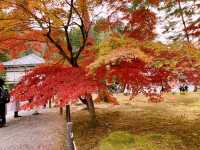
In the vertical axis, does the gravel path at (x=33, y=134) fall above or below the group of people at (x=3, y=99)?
below

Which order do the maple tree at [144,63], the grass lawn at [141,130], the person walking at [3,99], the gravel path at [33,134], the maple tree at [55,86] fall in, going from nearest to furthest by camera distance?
1. the maple tree at [144,63]
2. the maple tree at [55,86]
3. the grass lawn at [141,130]
4. the gravel path at [33,134]
5. the person walking at [3,99]

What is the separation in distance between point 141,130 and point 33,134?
11.9ft

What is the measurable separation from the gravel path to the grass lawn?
0.67 metres

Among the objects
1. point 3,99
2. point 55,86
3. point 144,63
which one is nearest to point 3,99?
point 3,99

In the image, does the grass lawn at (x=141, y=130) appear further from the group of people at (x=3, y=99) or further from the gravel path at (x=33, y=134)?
the group of people at (x=3, y=99)

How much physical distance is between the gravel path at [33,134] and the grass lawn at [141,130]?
67 centimetres

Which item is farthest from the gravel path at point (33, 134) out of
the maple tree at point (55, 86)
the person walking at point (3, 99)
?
the maple tree at point (55, 86)

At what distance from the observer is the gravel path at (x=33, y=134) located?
430 inches

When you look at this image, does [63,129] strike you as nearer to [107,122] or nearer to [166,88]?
[107,122]

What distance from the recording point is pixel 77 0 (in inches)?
500

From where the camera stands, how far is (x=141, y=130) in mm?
12805

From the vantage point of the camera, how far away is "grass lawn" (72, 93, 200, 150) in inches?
418

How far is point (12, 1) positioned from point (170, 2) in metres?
6.50

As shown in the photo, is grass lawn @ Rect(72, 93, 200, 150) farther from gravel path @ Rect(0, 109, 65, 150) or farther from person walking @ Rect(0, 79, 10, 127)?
person walking @ Rect(0, 79, 10, 127)
